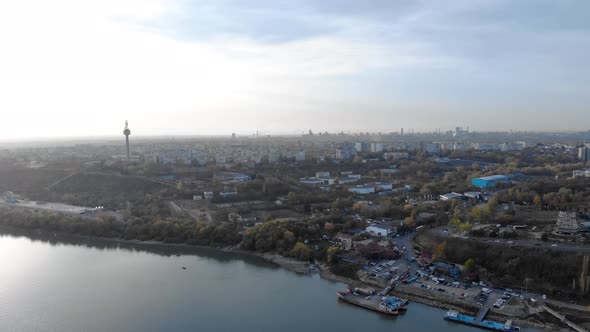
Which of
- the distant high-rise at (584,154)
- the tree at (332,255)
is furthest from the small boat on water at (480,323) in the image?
the distant high-rise at (584,154)

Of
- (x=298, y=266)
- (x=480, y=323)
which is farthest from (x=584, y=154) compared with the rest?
(x=480, y=323)

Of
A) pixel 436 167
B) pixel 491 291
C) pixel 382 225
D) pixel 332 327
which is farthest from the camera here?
pixel 436 167

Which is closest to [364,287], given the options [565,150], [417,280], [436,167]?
[417,280]

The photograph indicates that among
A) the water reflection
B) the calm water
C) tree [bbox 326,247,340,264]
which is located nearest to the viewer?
the calm water

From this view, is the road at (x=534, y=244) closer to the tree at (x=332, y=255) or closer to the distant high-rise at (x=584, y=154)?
the tree at (x=332, y=255)

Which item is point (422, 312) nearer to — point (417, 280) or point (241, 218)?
point (417, 280)

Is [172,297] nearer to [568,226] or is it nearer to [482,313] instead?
[482,313]

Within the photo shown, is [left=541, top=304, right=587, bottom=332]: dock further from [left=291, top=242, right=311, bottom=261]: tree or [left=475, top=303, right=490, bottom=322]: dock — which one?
[left=291, top=242, right=311, bottom=261]: tree

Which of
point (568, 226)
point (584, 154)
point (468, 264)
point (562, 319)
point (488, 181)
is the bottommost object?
point (562, 319)

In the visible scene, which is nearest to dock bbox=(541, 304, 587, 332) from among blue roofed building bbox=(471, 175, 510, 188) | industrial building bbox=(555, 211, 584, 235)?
Answer: industrial building bbox=(555, 211, 584, 235)
